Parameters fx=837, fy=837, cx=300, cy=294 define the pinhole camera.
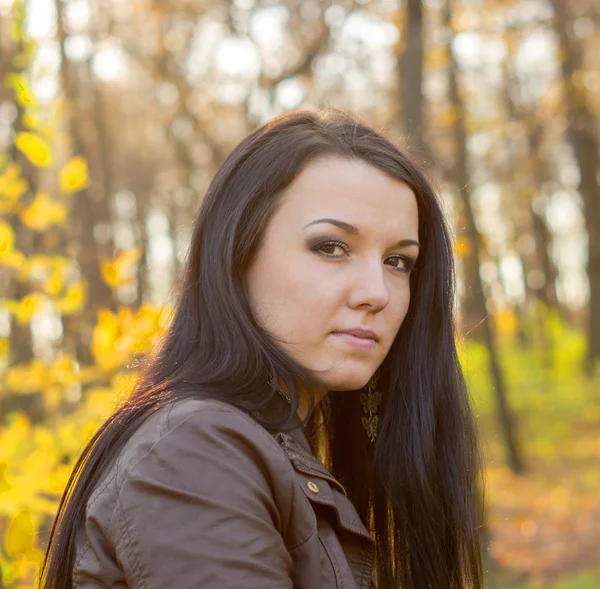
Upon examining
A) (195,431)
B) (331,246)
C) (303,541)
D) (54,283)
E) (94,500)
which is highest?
(331,246)

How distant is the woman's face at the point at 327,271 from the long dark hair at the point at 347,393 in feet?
0.12

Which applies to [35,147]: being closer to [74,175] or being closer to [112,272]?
[74,175]

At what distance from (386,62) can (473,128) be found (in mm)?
2285

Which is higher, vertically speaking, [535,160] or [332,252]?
[535,160]

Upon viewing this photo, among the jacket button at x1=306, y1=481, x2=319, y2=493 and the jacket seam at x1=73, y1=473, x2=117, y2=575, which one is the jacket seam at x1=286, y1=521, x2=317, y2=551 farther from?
the jacket seam at x1=73, y1=473, x2=117, y2=575

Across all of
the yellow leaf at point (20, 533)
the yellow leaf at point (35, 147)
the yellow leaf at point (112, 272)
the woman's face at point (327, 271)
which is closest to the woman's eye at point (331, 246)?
the woman's face at point (327, 271)

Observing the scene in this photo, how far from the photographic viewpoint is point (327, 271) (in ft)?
6.49

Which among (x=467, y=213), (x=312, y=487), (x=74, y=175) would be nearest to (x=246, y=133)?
(x=467, y=213)

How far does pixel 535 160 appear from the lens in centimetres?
1662

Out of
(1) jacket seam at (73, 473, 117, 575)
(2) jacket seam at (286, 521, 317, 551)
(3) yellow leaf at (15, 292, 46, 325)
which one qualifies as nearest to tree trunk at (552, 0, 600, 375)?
(3) yellow leaf at (15, 292, 46, 325)

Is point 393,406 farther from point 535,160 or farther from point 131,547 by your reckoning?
point 535,160

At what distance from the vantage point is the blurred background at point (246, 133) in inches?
133

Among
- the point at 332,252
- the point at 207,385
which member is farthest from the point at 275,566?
the point at 332,252

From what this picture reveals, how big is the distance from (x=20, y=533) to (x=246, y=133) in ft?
28.3
